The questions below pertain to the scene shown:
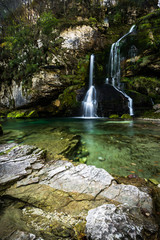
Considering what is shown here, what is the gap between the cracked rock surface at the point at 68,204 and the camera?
992 millimetres

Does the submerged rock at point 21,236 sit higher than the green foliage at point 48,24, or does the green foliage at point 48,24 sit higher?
the green foliage at point 48,24

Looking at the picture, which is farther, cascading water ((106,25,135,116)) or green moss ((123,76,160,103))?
cascading water ((106,25,135,116))

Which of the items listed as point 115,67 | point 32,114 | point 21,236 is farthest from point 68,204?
point 115,67

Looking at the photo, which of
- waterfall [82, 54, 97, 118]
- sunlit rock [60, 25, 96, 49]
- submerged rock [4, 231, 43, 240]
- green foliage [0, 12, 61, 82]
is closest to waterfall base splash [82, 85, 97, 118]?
waterfall [82, 54, 97, 118]

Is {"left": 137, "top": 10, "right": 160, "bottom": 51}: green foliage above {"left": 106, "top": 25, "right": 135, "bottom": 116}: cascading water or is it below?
above

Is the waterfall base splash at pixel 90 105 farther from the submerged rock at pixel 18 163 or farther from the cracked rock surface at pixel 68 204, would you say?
the cracked rock surface at pixel 68 204

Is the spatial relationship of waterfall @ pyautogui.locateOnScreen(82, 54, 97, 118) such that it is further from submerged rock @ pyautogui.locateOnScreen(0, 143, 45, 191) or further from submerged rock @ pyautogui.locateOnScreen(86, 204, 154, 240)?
submerged rock @ pyautogui.locateOnScreen(86, 204, 154, 240)

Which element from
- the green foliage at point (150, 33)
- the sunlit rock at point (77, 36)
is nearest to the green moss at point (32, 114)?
the sunlit rock at point (77, 36)

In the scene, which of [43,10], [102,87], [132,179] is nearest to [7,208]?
[132,179]

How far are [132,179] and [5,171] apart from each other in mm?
2253

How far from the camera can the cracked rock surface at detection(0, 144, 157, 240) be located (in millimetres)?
992

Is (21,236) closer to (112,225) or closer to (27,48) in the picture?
(112,225)

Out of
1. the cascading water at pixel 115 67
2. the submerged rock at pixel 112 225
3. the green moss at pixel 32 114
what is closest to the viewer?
the submerged rock at pixel 112 225

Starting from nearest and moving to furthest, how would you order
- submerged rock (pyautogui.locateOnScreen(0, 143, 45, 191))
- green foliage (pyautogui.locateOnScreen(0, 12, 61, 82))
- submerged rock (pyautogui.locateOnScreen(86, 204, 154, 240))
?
1. submerged rock (pyautogui.locateOnScreen(86, 204, 154, 240))
2. submerged rock (pyautogui.locateOnScreen(0, 143, 45, 191))
3. green foliage (pyautogui.locateOnScreen(0, 12, 61, 82))
